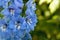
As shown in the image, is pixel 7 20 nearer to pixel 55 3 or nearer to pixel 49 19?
pixel 55 3

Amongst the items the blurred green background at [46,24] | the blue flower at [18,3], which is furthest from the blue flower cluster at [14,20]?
the blurred green background at [46,24]

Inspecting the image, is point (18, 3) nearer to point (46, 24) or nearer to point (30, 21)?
point (30, 21)

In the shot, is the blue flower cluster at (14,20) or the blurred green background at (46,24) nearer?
the blue flower cluster at (14,20)

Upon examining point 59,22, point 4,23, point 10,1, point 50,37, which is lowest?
point 50,37

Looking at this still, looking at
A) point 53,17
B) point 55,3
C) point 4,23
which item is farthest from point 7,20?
point 53,17

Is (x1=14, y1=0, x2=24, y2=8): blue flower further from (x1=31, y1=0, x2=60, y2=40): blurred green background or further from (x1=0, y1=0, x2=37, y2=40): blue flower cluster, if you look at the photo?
(x1=31, y1=0, x2=60, y2=40): blurred green background

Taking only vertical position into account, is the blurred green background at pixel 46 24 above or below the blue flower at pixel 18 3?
below

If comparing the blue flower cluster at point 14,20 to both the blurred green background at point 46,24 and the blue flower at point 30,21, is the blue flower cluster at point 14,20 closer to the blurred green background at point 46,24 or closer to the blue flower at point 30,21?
the blue flower at point 30,21

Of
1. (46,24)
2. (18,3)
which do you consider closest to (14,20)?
(18,3)
